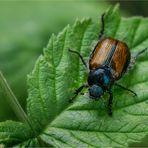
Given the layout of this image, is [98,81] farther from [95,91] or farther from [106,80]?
[95,91]

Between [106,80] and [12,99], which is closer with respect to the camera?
[12,99]

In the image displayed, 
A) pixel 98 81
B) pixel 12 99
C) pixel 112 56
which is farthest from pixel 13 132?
pixel 112 56

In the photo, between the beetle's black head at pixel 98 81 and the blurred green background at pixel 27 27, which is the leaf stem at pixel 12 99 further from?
the blurred green background at pixel 27 27

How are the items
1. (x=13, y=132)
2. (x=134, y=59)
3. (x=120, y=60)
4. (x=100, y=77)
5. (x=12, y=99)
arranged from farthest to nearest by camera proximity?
(x=100, y=77) → (x=120, y=60) → (x=134, y=59) → (x=13, y=132) → (x=12, y=99)

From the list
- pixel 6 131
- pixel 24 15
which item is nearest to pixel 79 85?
pixel 6 131

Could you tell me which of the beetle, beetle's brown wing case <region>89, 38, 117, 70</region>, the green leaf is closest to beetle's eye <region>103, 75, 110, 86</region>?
the beetle

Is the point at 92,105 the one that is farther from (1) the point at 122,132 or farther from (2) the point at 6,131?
(2) the point at 6,131
